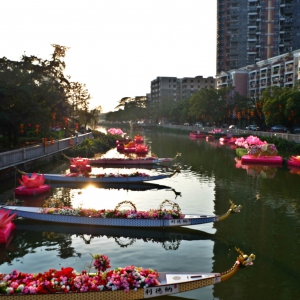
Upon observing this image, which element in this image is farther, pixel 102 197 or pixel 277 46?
pixel 277 46

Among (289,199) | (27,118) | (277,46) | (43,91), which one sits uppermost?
(277,46)

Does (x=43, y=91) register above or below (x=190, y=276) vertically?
above

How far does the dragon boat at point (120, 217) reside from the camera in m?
17.4

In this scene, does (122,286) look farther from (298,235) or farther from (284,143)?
(284,143)

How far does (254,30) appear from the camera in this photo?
144250 millimetres

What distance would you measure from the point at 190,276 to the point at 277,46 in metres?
139

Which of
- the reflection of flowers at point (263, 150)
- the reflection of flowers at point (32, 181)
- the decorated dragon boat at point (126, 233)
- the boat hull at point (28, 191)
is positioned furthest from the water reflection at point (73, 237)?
the reflection of flowers at point (263, 150)

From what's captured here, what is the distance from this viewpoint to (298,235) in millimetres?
18312

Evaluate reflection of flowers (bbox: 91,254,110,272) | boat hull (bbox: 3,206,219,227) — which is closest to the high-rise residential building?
boat hull (bbox: 3,206,219,227)

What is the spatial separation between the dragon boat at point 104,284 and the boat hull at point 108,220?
610 cm

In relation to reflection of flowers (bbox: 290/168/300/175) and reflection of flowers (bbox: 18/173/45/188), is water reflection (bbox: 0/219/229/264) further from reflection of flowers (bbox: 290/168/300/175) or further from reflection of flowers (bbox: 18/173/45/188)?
reflection of flowers (bbox: 290/168/300/175)

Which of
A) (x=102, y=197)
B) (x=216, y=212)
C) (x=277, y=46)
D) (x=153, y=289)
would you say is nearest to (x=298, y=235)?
(x=216, y=212)

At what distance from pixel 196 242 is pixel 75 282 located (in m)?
7.60

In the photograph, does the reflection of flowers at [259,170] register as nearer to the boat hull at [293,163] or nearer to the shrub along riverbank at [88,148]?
the boat hull at [293,163]
